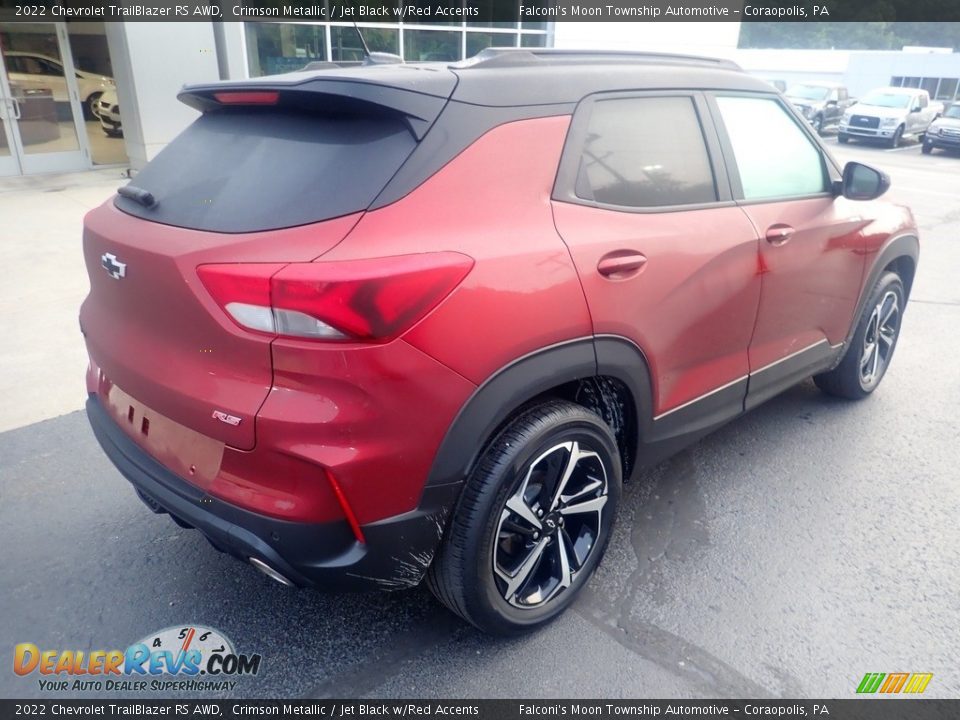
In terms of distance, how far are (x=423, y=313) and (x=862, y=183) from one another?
8.58 ft

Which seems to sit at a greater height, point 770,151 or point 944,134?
point 770,151

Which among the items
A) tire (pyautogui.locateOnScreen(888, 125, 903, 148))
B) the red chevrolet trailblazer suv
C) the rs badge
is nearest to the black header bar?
the red chevrolet trailblazer suv

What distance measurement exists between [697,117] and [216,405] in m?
2.07

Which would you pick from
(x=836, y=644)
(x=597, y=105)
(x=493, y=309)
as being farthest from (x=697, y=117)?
(x=836, y=644)

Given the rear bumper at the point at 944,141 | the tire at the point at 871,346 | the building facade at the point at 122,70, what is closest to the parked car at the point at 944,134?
the rear bumper at the point at 944,141

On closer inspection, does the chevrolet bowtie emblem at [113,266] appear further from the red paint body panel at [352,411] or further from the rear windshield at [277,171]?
the red paint body panel at [352,411]

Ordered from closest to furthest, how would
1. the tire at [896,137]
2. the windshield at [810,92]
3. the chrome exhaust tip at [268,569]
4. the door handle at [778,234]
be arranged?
the chrome exhaust tip at [268,569], the door handle at [778,234], the tire at [896,137], the windshield at [810,92]

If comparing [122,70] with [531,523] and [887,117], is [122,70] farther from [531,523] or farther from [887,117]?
[887,117]

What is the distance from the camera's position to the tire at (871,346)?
3.89 m

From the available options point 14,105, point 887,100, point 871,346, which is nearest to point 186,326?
point 871,346

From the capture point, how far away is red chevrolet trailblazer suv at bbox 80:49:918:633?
179 cm

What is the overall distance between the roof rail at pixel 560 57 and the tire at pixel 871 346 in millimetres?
1744

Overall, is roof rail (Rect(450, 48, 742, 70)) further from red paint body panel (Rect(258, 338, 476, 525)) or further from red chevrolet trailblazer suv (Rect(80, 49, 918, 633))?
red paint body panel (Rect(258, 338, 476, 525))

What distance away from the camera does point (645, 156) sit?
8.21 feet
